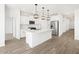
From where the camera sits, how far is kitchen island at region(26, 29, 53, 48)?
1.98 m

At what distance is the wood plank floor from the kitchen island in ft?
0.23

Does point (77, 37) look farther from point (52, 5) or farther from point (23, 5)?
point (23, 5)

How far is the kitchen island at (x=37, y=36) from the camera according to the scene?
1.98 metres

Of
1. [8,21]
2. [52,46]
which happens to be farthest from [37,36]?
[8,21]

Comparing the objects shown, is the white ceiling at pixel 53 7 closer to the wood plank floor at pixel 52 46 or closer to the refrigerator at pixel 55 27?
the refrigerator at pixel 55 27

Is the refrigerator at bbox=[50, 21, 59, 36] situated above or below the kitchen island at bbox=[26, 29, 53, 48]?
above

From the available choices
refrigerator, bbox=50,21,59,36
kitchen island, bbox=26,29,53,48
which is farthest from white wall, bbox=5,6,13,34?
refrigerator, bbox=50,21,59,36

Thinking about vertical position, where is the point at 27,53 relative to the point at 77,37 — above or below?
below

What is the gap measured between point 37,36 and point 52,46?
1.15ft

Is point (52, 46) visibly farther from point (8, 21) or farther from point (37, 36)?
point (8, 21)

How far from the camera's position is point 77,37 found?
1.98 metres

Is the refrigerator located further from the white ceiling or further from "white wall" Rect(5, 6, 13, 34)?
"white wall" Rect(5, 6, 13, 34)
